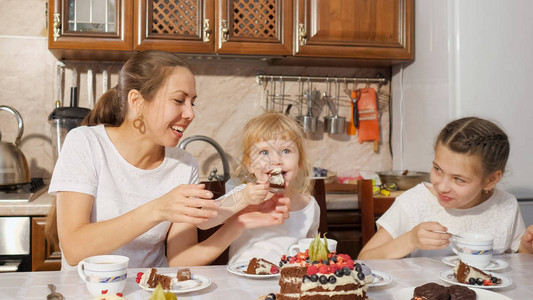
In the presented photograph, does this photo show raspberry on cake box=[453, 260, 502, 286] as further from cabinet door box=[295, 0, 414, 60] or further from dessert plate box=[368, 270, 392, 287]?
cabinet door box=[295, 0, 414, 60]

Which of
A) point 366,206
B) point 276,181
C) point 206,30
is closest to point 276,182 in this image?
point 276,181

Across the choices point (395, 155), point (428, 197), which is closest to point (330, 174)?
point (395, 155)

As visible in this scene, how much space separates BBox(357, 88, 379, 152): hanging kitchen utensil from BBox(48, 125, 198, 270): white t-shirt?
5.74ft

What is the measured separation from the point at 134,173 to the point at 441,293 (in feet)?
3.14

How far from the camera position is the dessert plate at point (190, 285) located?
3.51 ft

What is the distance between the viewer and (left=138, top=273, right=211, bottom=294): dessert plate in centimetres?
107

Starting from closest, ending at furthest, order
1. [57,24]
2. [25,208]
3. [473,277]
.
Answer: [473,277]
[25,208]
[57,24]

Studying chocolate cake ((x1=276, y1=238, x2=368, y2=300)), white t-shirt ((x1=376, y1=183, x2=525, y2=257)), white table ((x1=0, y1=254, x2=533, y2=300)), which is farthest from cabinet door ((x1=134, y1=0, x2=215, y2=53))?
chocolate cake ((x1=276, y1=238, x2=368, y2=300))

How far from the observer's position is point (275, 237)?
5.67 feet

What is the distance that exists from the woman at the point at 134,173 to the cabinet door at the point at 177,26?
1.01 m

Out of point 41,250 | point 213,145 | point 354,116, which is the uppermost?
point 354,116

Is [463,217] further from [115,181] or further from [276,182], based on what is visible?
[115,181]

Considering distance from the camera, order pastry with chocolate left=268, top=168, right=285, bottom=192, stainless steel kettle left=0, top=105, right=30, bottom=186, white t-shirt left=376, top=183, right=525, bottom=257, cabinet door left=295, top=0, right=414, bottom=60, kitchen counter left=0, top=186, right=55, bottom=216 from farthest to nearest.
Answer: cabinet door left=295, top=0, right=414, bottom=60 < stainless steel kettle left=0, top=105, right=30, bottom=186 < kitchen counter left=0, top=186, right=55, bottom=216 < white t-shirt left=376, top=183, right=525, bottom=257 < pastry with chocolate left=268, top=168, right=285, bottom=192

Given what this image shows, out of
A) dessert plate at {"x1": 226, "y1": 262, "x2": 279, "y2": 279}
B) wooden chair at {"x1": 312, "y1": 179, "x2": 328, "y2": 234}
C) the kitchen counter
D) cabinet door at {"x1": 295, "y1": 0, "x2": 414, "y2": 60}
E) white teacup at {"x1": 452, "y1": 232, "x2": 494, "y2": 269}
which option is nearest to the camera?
dessert plate at {"x1": 226, "y1": 262, "x2": 279, "y2": 279}
